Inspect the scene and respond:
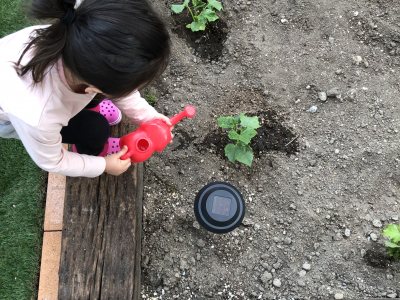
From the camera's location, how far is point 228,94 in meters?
2.00

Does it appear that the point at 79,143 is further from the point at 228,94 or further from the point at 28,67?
the point at 228,94

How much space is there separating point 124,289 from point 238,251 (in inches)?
23.2

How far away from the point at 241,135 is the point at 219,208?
38 cm

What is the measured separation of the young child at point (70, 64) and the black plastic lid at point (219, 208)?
0.53 meters

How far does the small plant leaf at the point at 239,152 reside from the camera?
1701mm

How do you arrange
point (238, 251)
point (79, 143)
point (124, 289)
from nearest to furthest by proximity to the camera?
point (124, 289), point (79, 143), point (238, 251)

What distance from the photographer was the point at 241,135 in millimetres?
1668

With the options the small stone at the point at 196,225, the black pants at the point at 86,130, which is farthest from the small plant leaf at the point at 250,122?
the black pants at the point at 86,130

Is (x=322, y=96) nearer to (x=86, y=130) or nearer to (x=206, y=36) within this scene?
(x=206, y=36)

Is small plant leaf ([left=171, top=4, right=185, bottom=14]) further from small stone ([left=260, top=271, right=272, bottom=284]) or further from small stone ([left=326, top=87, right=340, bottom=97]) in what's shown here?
small stone ([left=260, top=271, right=272, bottom=284])

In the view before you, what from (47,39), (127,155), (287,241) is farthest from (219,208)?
(47,39)

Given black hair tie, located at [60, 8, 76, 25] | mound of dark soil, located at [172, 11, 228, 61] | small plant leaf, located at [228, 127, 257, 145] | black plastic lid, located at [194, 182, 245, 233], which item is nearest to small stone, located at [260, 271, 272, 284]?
black plastic lid, located at [194, 182, 245, 233]

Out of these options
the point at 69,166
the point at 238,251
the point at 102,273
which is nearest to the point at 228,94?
the point at 238,251

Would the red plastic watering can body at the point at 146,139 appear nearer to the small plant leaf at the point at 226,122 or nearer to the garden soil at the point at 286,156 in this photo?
the small plant leaf at the point at 226,122
